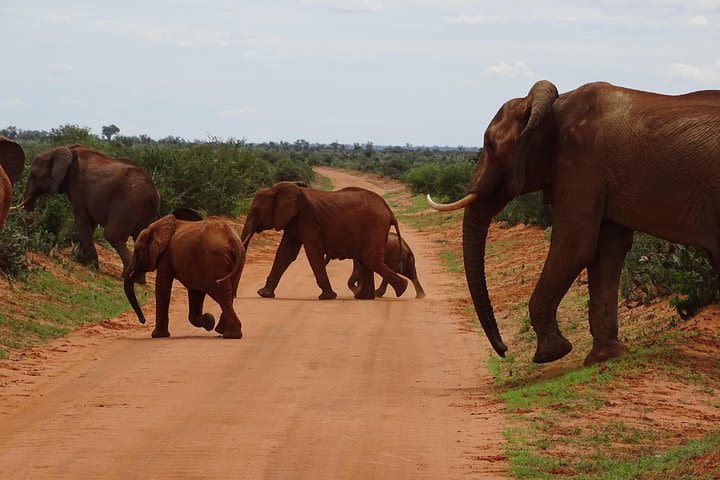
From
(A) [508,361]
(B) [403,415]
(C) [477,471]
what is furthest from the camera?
(A) [508,361]

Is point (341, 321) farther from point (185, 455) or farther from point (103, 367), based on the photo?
point (185, 455)

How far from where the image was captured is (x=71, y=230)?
74.1 ft

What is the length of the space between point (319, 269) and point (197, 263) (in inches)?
207

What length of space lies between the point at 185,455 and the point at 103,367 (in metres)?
4.18

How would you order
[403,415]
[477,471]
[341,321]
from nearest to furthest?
[477,471]
[403,415]
[341,321]

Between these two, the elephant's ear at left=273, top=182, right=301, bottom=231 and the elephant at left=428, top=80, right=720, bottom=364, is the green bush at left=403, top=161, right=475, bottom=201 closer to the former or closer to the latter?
the elephant's ear at left=273, top=182, right=301, bottom=231

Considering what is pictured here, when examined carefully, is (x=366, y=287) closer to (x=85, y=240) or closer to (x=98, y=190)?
(x=98, y=190)

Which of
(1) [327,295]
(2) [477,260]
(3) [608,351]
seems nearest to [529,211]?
(1) [327,295]

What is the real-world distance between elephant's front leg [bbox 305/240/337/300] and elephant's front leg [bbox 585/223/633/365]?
8.04 metres

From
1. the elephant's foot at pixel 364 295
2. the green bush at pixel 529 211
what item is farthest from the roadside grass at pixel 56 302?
the green bush at pixel 529 211

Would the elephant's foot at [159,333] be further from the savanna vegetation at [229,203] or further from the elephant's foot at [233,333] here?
the savanna vegetation at [229,203]

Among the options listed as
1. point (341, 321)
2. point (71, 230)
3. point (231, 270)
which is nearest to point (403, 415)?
point (231, 270)

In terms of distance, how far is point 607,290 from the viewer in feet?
39.2

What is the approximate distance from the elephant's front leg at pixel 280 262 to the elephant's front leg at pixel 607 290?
8.51m
